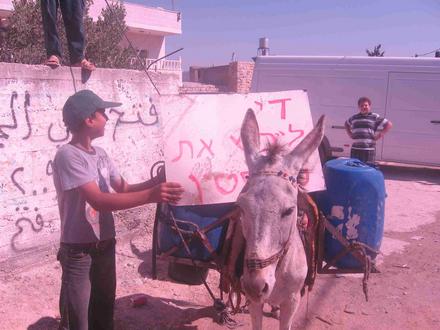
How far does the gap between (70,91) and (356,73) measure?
7318mm

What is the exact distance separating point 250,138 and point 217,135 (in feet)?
1.68

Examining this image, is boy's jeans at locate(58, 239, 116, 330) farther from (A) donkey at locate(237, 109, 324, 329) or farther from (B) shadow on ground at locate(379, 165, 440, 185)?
(B) shadow on ground at locate(379, 165, 440, 185)

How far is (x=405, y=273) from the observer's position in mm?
4961

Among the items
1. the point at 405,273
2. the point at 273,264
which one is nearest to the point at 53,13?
the point at 273,264

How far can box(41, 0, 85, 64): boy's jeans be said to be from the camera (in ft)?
14.7

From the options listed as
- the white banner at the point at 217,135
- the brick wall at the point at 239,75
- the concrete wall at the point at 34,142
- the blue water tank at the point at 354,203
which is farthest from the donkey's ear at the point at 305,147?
the brick wall at the point at 239,75

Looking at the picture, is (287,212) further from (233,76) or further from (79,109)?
(233,76)

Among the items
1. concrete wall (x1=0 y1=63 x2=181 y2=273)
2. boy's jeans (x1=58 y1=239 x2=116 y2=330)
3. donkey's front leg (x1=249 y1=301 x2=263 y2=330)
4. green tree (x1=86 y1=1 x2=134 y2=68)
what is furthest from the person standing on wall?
green tree (x1=86 y1=1 x2=134 y2=68)

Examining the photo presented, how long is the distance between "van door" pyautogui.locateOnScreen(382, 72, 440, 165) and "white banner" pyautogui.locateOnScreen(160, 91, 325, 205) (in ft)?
23.1

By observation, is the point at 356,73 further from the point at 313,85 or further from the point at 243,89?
the point at 243,89

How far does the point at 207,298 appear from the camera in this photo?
4309 mm

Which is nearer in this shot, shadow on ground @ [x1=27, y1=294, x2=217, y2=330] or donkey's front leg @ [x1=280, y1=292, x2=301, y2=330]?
donkey's front leg @ [x1=280, y1=292, x2=301, y2=330]

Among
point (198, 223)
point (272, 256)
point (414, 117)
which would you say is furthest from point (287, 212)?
point (414, 117)

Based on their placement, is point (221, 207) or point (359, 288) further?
point (359, 288)
